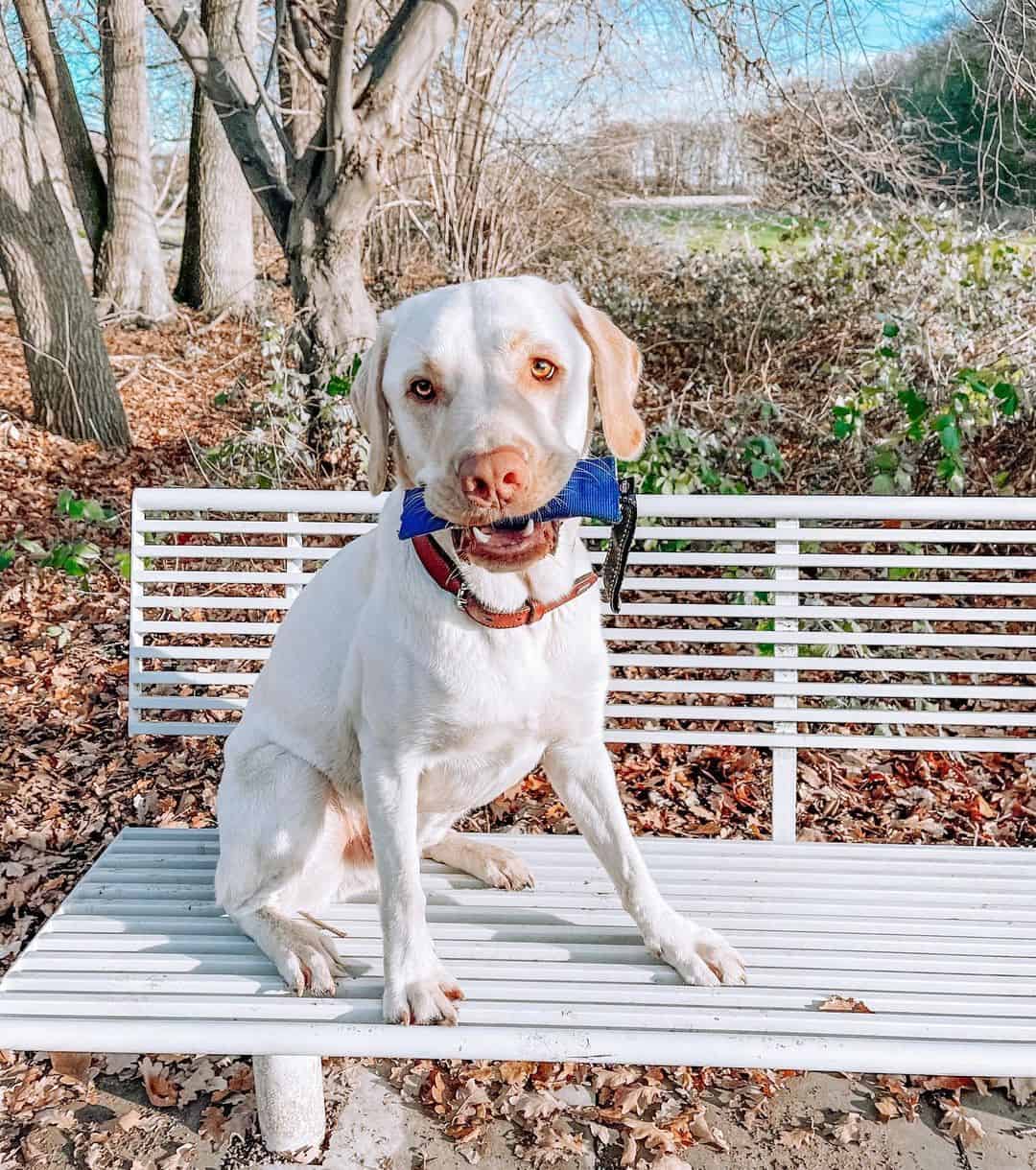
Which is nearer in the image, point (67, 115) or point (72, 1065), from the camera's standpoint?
point (72, 1065)

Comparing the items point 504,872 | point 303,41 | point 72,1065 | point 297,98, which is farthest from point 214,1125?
point 297,98

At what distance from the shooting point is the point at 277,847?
7.07ft

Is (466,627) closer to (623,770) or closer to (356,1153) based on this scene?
(356,1153)

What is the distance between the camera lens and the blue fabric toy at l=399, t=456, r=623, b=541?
1.88 m

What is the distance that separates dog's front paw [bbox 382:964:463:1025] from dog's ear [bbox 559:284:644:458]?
1.02 m

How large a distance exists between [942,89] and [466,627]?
21.3ft

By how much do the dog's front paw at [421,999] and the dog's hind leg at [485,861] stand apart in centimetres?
53

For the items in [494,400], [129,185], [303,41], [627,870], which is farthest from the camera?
[129,185]

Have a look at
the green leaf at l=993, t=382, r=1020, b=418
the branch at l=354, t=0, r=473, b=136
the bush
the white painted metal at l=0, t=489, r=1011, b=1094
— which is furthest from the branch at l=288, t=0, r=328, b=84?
the green leaf at l=993, t=382, r=1020, b=418

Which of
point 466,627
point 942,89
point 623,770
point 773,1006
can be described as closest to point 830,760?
point 623,770

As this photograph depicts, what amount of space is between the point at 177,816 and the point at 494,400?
262cm

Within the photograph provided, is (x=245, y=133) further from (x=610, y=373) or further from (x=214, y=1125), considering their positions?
(x=214, y=1125)

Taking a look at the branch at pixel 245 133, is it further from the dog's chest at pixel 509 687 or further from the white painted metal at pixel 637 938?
the dog's chest at pixel 509 687

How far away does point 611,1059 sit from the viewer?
69.9 inches
